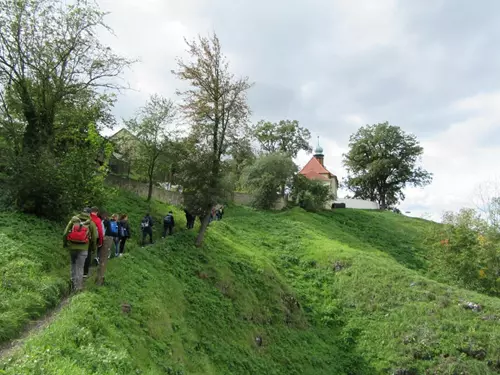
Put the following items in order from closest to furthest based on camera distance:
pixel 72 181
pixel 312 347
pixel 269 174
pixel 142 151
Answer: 1. pixel 72 181
2. pixel 312 347
3. pixel 142 151
4. pixel 269 174

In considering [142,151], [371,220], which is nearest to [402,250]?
[371,220]

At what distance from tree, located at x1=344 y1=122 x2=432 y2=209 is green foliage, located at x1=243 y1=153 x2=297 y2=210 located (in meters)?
27.9

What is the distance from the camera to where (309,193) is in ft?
144

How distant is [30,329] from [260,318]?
1136cm

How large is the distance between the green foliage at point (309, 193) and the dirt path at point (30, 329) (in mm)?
35570

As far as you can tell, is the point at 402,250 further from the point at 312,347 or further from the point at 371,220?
the point at 312,347

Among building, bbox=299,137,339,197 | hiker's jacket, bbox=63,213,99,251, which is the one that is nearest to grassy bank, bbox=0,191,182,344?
hiker's jacket, bbox=63,213,99,251

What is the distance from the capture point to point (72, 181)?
626 inches

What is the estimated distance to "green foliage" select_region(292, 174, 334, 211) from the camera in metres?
43.8

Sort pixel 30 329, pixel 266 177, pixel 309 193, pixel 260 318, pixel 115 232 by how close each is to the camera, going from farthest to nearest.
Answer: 1. pixel 309 193
2. pixel 266 177
3. pixel 260 318
4. pixel 115 232
5. pixel 30 329

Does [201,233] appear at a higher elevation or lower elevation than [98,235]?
→ lower

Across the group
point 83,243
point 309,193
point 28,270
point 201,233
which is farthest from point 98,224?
point 309,193

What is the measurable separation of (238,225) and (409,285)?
46.1ft

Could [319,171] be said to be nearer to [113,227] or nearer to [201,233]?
[201,233]
